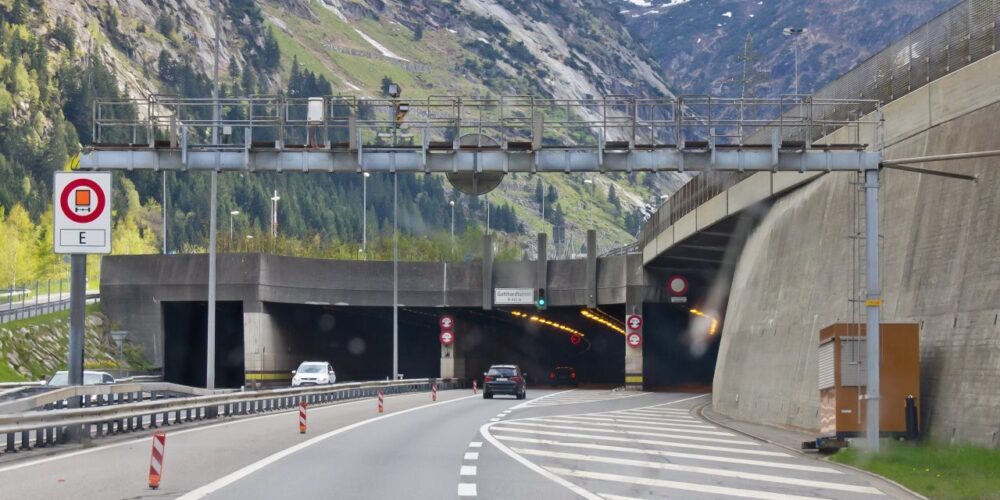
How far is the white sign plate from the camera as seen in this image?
3017 inches

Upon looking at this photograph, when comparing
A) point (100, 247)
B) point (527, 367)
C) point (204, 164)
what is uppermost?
point (204, 164)

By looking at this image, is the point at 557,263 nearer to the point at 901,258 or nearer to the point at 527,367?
the point at 527,367

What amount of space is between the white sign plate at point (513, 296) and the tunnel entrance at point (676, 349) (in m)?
7.25

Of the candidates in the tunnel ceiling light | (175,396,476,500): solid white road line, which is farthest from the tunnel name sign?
the tunnel ceiling light

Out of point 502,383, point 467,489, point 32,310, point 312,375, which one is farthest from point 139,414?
point 32,310

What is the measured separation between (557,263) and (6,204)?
326ft

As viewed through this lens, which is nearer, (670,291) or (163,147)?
(163,147)

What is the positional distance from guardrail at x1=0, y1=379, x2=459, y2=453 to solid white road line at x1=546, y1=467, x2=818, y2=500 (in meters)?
8.56

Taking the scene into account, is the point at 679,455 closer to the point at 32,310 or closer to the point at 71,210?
the point at 71,210

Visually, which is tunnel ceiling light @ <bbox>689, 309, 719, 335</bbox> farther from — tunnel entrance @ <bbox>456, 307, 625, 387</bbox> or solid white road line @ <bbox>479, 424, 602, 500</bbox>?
solid white road line @ <bbox>479, 424, 602, 500</bbox>

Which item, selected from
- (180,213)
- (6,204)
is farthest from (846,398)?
(180,213)

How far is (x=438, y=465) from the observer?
21031mm

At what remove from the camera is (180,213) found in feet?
634

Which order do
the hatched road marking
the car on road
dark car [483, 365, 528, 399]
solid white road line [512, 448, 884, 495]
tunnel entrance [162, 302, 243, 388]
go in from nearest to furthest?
the hatched road marking
solid white road line [512, 448, 884, 495]
the car on road
dark car [483, 365, 528, 399]
tunnel entrance [162, 302, 243, 388]
